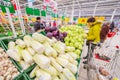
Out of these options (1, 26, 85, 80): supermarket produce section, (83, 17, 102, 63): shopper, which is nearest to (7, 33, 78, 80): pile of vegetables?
(1, 26, 85, 80): supermarket produce section

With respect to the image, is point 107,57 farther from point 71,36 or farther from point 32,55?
point 32,55

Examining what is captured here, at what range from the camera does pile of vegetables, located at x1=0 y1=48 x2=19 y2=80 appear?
1.00 m

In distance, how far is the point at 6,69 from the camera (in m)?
1.06

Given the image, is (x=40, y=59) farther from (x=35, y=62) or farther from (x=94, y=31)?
(x=94, y=31)

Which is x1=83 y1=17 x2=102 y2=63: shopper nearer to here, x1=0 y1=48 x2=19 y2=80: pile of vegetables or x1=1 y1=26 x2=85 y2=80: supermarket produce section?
x1=1 y1=26 x2=85 y2=80: supermarket produce section

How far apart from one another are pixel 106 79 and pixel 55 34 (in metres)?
1.23

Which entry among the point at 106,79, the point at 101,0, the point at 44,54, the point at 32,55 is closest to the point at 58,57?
the point at 44,54

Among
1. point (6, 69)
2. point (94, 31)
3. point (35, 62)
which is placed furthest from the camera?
point (94, 31)

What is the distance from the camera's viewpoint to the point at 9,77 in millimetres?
989

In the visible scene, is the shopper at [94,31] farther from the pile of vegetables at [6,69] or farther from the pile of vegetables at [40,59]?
the pile of vegetables at [6,69]

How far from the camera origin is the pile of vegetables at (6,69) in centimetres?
100

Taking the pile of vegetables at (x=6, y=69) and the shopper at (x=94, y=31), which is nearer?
the pile of vegetables at (x=6, y=69)

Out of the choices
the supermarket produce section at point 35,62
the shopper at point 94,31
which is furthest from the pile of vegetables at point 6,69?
the shopper at point 94,31

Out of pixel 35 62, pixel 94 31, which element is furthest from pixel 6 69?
pixel 94 31
